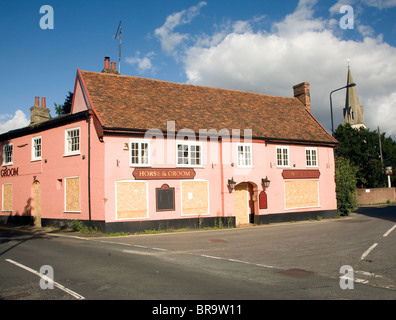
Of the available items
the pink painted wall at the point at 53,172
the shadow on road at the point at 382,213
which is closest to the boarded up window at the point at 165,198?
the pink painted wall at the point at 53,172

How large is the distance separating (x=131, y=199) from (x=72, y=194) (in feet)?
12.8

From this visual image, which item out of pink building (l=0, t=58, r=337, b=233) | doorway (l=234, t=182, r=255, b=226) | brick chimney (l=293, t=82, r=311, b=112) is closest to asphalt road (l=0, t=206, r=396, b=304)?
pink building (l=0, t=58, r=337, b=233)

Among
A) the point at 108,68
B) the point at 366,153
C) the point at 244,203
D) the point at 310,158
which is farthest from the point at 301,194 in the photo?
the point at 366,153

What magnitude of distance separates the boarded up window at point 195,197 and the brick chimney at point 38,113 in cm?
1297

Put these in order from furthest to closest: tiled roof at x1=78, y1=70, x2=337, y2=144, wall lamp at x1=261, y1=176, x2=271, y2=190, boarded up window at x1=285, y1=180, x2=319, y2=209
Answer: boarded up window at x1=285, y1=180, x2=319, y2=209
wall lamp at x1=261, y1=176, x2=271, y2=190
tiled roof at x1=78, y1=70, x2=337, y2=144

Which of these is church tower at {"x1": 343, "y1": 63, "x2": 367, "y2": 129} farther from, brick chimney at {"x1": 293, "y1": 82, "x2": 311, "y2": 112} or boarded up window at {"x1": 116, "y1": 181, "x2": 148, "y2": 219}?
boarded up window at {"x1": 116, "y1": 181, "x2": 148, "y2": 219}

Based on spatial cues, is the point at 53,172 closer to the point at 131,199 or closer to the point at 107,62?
the point at 131,199

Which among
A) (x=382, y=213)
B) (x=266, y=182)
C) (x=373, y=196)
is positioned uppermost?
(x=266, y=182)

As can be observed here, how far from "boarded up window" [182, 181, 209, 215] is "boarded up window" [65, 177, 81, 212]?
19.4 ft

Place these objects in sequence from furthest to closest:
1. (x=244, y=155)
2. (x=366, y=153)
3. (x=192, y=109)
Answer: (x=366, y=153) → (x=192, y=109) → (x=244, y=155)

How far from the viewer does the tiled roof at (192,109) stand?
20.3 metres

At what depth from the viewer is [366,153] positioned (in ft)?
175

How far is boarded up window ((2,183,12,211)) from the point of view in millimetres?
24844
